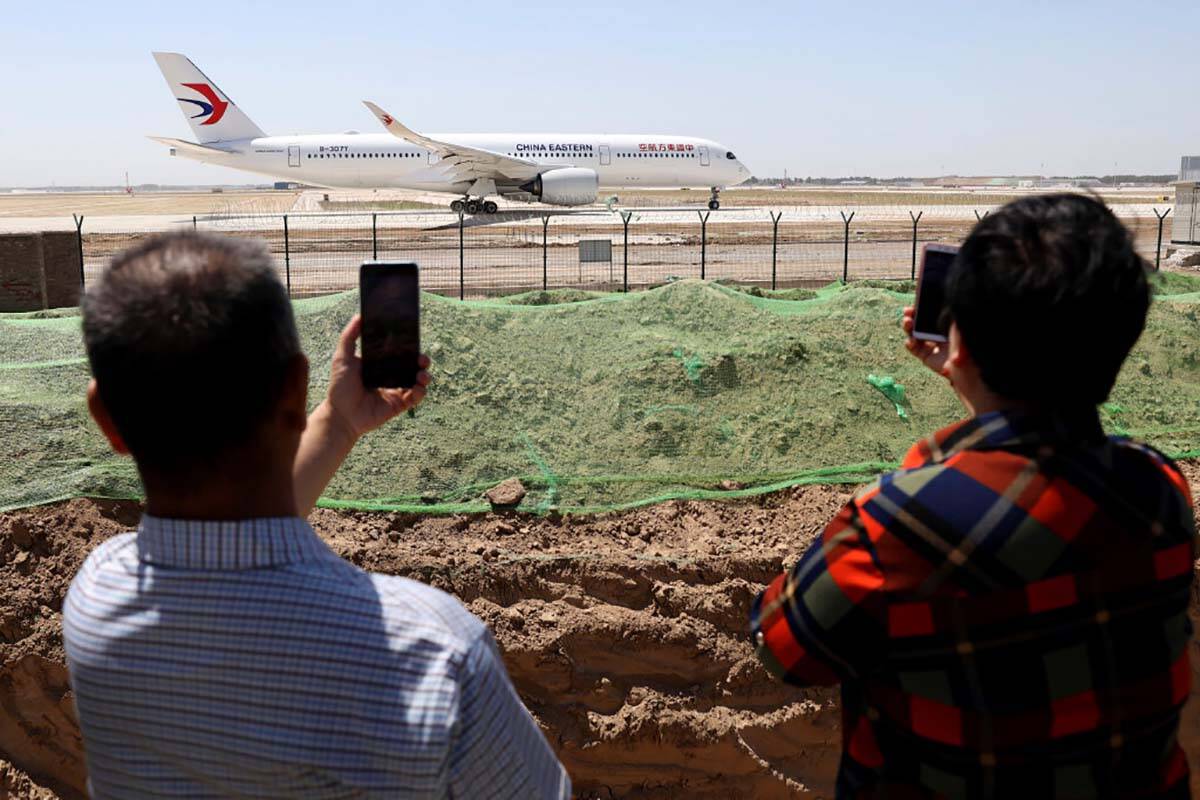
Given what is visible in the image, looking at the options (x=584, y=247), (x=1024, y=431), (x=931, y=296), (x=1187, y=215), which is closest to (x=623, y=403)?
(x=931, y=296)

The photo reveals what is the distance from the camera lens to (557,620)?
5.15 m

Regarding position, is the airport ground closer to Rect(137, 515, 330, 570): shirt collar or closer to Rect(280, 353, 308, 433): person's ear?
Rect(280, 353, 308, 433): person's ear

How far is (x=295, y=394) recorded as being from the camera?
161cm

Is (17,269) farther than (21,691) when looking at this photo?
Yes

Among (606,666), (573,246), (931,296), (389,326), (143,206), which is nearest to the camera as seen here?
(931,296)

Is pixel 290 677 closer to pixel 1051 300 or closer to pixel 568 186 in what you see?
pixel 1051 300

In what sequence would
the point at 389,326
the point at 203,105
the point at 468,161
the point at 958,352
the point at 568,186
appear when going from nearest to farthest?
the point at 958,352 < the point at 389,326 < the point at 568,186 < the point at 468,161 < the point at 203,105

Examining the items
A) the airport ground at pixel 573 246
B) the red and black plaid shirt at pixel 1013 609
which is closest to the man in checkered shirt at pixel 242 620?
the red and black plaid shirt at pixel 1013 609

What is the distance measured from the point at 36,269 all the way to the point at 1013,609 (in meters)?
15.0

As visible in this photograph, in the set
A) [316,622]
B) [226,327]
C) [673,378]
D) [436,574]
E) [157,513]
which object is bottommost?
[436,574]

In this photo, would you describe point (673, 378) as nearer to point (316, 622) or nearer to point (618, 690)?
point (618, 690)

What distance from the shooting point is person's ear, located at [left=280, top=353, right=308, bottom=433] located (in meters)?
1.59

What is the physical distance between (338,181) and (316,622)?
143ft

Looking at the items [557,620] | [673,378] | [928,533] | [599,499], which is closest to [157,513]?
[928,533]
